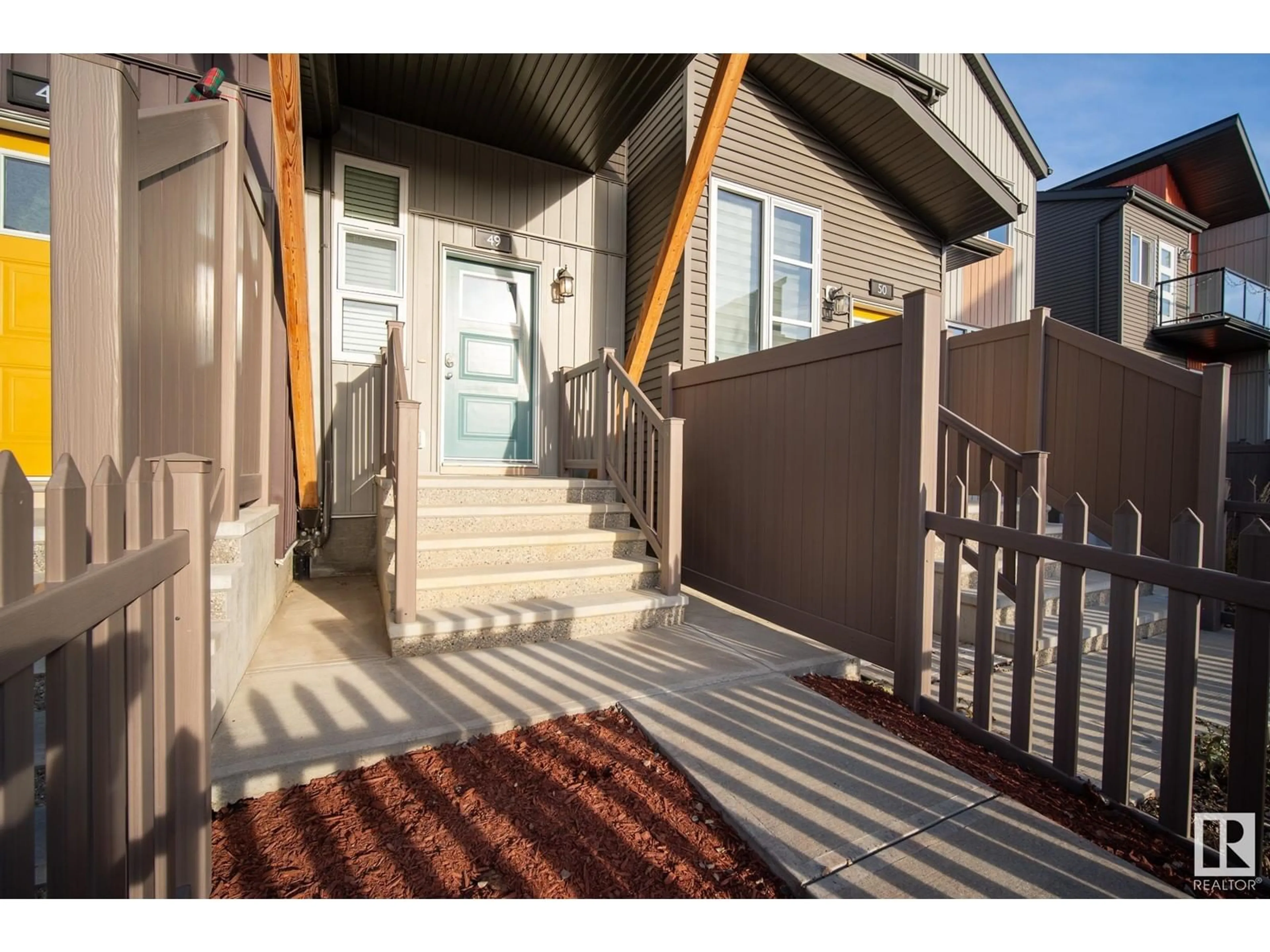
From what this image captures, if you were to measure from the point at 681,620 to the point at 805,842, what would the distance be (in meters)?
1.81

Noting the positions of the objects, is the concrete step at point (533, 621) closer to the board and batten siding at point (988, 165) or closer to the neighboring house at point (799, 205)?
the neighboring house at point (799, 205)

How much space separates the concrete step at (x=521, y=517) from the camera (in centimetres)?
336

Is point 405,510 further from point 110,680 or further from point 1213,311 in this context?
point 1213,311

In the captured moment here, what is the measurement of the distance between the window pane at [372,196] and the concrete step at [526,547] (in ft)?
8.89

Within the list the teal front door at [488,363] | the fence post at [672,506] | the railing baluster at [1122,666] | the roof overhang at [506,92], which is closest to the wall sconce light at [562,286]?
the teal front door at [488,363]

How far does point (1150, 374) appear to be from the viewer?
137 inches

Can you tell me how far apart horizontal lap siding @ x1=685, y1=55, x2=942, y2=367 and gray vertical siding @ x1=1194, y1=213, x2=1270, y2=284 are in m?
11.3

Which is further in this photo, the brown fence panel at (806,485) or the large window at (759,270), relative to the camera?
the large window at (759,270)

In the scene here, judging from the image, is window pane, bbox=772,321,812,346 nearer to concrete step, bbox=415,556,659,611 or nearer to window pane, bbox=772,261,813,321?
window pane, bbox=772,261,813,321

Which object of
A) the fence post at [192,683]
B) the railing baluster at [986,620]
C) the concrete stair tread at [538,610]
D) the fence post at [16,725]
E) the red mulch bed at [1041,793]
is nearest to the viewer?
the fence post at [16,725]

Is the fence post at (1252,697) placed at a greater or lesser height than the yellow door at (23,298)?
lesser

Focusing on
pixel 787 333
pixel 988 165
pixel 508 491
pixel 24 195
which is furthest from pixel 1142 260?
pixel 24 195

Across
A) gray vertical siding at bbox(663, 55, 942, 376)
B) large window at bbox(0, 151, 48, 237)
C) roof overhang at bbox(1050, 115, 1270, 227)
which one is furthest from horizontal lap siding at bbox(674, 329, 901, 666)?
roof overhang at bbox(1050, 115, 1270, 227)

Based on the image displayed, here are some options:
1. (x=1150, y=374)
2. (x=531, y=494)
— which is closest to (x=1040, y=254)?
(x=1150, y=374)
